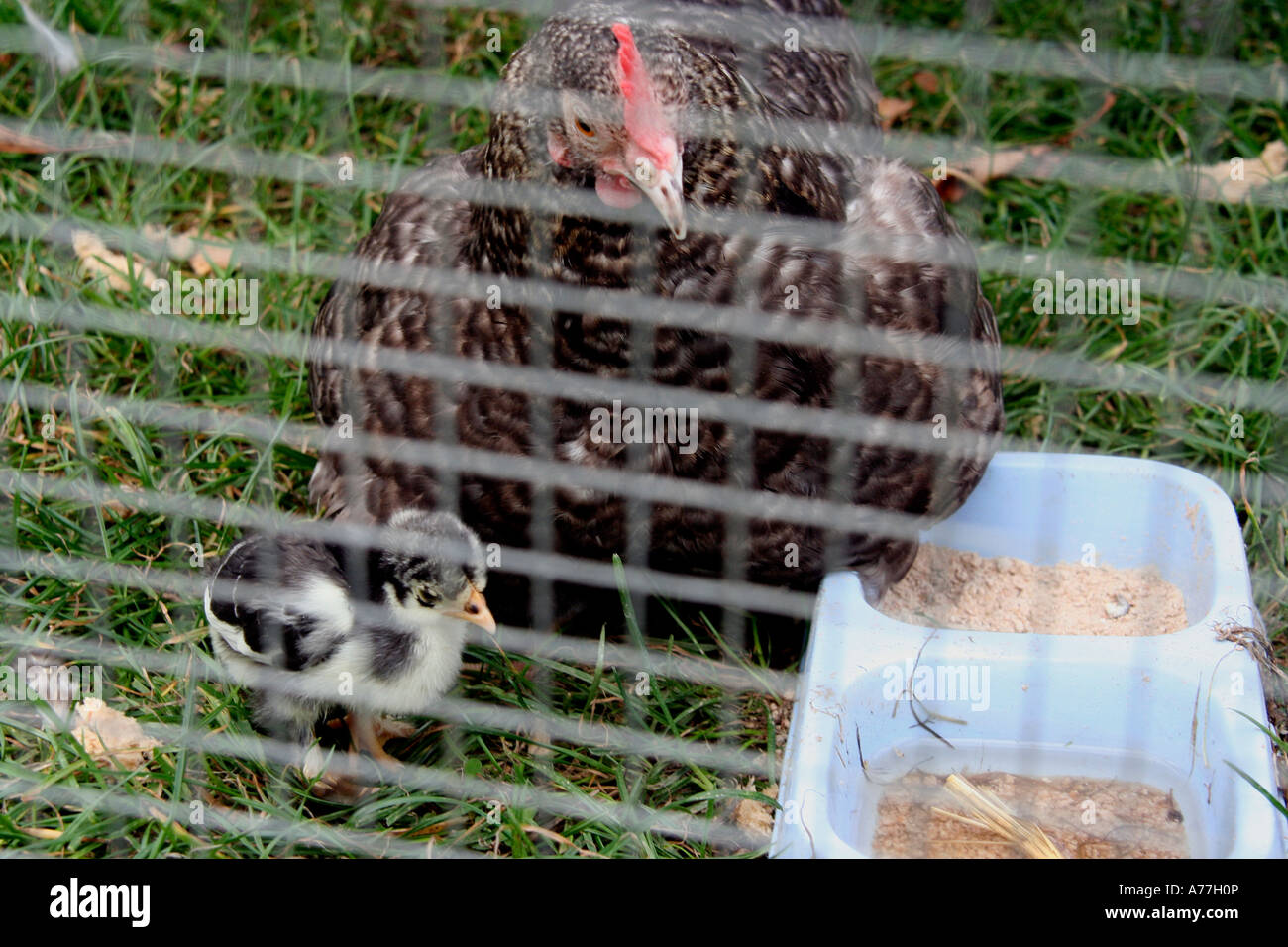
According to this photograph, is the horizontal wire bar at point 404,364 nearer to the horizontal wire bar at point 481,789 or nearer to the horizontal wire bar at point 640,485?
the horizontal wire bar at point 640,485

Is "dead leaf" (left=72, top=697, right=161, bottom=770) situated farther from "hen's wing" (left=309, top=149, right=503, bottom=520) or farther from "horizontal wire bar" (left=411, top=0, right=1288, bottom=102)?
"horizontal wire bar" (left=411, top=0, right=1288, bottom=102)

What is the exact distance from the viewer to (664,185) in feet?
5.08

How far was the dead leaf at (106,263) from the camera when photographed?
8.33 ft

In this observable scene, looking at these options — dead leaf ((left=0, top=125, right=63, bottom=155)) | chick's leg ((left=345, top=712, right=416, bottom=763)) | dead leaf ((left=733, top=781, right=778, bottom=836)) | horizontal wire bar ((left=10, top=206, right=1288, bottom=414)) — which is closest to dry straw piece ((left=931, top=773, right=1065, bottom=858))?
dead leaf ((left=733, top=781, right=778, bottom=836))

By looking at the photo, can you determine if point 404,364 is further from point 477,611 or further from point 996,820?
point 996,820

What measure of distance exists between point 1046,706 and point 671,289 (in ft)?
2.59

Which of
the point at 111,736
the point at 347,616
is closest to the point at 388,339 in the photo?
the point at 347,616

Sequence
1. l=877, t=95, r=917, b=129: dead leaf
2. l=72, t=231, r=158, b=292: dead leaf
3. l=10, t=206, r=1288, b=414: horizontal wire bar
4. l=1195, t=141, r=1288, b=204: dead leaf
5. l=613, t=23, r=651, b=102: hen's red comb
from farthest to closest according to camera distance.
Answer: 1. l=877, t=95, r=917, b=129: dead leaf
2. l=1195, t=141, r=1288, b=204: dead leaf
3. l=72, t=231, r=158, b=292: dead leaf
4. l=10, t=206, r=1288, b=414: horizontal wire bar
5. l=613, t=23, r=651, b=102: hen's red comb

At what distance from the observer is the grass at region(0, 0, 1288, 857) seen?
6.10ft

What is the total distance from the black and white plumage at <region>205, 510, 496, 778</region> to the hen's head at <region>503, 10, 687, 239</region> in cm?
54

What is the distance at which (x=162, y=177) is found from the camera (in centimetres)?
271
